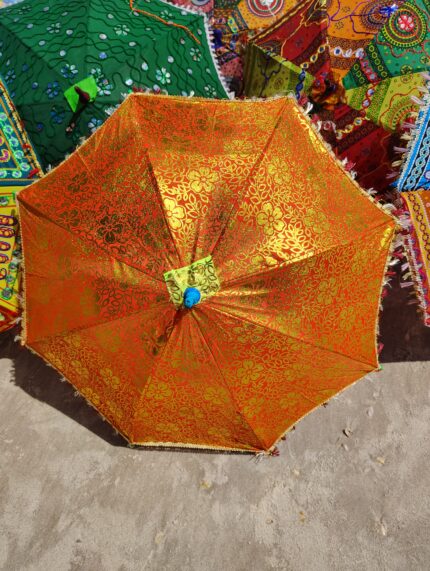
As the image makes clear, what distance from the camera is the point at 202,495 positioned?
279 cm

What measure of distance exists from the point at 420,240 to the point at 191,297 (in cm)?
142

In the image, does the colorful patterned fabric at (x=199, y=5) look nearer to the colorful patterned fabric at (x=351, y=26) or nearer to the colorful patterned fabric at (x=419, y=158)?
the colorful patterned fabric at (x=351, y=26)

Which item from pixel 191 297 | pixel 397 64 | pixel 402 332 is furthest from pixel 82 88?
pixel 402 332

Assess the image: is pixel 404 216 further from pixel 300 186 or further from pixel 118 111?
pixel 118 111

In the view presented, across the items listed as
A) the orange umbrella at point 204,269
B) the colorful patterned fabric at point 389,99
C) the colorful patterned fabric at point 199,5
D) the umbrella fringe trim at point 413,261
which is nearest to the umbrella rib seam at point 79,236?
the orange umbrella at point 204,269

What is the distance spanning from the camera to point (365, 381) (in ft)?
10.2

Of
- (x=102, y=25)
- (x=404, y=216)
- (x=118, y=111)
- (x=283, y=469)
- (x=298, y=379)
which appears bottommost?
(x=283, y=469)

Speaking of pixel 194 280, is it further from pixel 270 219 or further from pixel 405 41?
pixel 405 41

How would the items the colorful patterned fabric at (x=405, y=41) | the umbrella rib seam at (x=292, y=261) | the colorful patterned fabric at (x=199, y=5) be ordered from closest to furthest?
the umbrella rib seam at (x=292, y=261)
the colorful patterned fabric at (x=405, y=41)
the colorful patterned fabric at (x=199, y=5)

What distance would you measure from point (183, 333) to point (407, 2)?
2.24 metres

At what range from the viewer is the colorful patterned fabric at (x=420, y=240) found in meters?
2.47

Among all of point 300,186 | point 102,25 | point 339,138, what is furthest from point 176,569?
point 102,25

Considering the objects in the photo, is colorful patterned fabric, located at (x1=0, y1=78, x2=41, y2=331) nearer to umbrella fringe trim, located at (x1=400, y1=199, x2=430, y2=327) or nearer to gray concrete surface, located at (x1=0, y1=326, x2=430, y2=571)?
gray concrete surface, located at (x1=0, y1=326, x2=430, y2=571)

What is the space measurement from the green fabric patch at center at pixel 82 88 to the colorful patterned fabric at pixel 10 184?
0.33 meters
